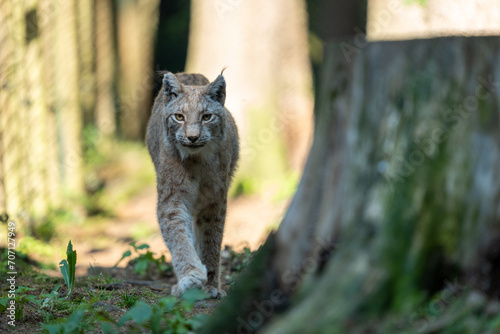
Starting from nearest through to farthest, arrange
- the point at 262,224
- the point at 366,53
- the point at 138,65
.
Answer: the point at 366,53 → the point at 262,224 → the point at 138,65

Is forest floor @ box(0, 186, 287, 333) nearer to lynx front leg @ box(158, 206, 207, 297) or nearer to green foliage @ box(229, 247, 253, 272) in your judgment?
green foliage @ box(229, 247, 253, 272)

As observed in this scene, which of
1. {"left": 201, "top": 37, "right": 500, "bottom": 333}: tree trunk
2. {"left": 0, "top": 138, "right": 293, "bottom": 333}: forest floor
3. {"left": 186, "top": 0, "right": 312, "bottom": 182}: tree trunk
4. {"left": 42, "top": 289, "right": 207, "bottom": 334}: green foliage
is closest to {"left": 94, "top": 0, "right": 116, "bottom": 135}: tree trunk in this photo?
{"left": 0, "top": 138, "right": 293, "bottom": 333}: forest floor

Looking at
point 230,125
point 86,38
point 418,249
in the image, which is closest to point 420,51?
point 418,249

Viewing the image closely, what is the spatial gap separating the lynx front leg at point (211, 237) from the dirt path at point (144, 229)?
2512 mm

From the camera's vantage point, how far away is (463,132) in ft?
9.06

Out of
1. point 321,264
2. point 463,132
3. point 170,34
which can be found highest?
point 170,34

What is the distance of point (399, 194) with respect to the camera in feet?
8.88

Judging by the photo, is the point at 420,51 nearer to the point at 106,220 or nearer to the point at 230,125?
the point at 230,125

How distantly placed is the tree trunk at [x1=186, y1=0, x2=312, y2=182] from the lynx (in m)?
5.56

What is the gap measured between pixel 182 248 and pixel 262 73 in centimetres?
694

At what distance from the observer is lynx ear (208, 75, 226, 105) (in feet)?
16.7

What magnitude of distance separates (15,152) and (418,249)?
610 centimetres

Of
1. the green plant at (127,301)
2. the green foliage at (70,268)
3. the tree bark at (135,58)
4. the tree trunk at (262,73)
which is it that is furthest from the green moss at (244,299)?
the tree bark at (135,58)

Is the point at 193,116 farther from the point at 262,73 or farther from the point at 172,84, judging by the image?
the point at 262,73
